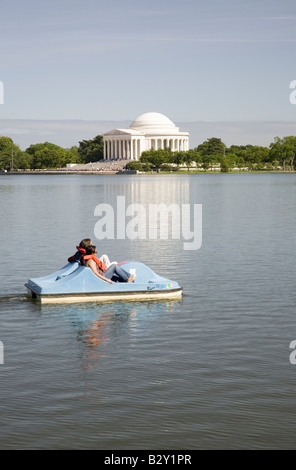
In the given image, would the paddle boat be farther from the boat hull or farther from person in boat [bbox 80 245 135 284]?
person in boat [bbox 80 245 135 284]

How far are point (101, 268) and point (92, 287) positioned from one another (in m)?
0.73

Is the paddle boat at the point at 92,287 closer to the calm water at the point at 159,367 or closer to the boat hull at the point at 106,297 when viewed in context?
the boat hull at the point at 106,297

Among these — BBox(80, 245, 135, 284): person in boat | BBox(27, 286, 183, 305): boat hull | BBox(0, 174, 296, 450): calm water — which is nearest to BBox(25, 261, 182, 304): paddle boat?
BBox(27, 286, 183, 305): boat hull

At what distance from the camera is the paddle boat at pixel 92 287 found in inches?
788

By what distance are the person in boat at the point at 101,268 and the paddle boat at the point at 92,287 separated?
0.17 meters

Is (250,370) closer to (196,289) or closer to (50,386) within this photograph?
(50,386)

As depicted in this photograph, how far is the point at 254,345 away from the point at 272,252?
1660cm

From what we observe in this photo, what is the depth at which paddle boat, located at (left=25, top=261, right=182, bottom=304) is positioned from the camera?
2002 centimetres

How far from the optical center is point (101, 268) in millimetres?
20688

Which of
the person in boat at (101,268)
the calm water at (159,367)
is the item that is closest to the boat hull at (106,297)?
the calm water at (159,367)

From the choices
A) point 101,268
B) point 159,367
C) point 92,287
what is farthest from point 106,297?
point 159,367

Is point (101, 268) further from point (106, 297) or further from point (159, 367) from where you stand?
point (159, 367)

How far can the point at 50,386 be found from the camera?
13609mm

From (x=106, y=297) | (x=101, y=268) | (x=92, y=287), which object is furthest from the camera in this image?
(x=101, y=268)
